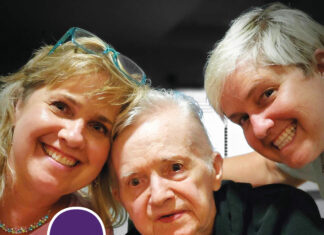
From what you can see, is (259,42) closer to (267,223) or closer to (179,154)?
(179,154)

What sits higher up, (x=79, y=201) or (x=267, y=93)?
(x=267, y=93)

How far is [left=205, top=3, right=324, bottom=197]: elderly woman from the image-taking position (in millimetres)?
1027

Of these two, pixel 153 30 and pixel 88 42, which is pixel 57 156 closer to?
pixel 88 42

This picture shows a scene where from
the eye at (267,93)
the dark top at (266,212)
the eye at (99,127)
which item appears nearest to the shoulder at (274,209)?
the dark top at (266,212)

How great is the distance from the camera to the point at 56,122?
3.23 ft

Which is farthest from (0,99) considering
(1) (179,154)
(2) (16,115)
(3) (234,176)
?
(3) (234,176)

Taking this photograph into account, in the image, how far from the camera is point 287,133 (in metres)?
1.07

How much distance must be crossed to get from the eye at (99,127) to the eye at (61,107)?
0.08 m

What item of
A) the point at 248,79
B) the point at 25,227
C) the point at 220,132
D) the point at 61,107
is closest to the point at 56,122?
the point at 61,107

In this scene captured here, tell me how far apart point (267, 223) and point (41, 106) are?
808 mm

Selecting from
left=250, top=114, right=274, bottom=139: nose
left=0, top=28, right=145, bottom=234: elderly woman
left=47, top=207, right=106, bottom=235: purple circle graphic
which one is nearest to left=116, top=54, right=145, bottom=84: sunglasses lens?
left=0, top=28, right=145, bottom=234: elderly woman

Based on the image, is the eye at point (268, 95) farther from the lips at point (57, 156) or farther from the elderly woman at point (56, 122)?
the lips at point (57, 156)

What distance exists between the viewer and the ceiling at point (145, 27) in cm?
162

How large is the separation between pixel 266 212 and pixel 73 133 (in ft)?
2.23
